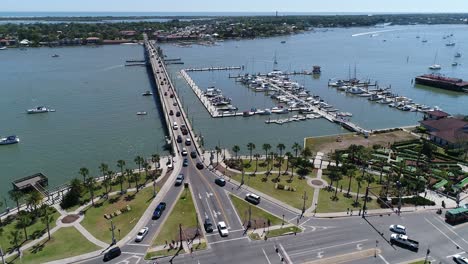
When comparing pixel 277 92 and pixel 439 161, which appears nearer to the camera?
pixel 439 161

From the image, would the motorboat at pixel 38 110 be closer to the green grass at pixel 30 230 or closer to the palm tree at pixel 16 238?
the green grass at pixel 30 230

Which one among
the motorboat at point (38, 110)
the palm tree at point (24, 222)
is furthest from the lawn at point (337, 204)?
the motorboat at point (38, 110)

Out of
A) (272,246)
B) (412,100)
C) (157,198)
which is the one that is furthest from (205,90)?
(272,246)

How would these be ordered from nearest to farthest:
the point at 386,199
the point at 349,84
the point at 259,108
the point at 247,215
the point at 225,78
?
the point at 247,215
the point at 386,199
the point at 259,108
the point at 349,84
the point at 225,78

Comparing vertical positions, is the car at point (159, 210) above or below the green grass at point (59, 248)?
above

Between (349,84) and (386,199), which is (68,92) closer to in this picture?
(349,84)

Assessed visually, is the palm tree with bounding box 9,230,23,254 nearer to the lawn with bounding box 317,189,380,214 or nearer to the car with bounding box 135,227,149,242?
the car with bounding box 135,227,149,242

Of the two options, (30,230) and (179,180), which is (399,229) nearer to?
(179,180)
